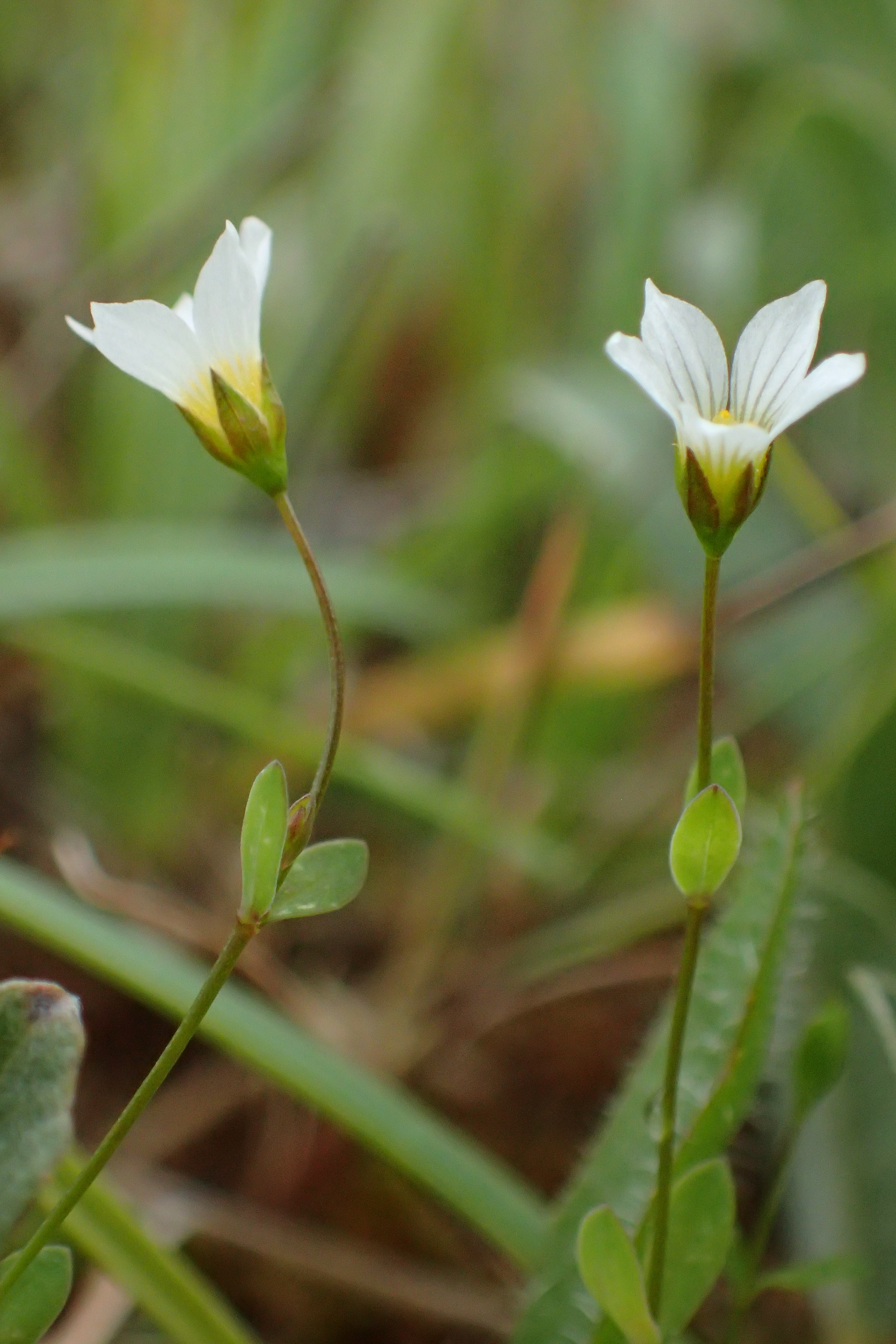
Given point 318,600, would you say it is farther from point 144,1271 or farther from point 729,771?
point 144,1271

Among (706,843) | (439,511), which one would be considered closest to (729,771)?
(706,843)

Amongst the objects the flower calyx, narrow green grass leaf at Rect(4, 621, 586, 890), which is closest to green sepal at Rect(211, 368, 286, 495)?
the flower calyx

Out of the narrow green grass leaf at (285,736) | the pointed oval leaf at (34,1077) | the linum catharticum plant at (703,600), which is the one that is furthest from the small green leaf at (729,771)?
the narrow green grass leaf at (285,736)

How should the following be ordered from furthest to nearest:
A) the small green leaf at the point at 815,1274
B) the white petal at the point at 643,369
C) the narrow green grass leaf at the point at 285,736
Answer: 1. the narrow green grass leaf at the point at 285,736
2. the small green leaf at the point at 815,1274
3. the white petal at the point at 643,369

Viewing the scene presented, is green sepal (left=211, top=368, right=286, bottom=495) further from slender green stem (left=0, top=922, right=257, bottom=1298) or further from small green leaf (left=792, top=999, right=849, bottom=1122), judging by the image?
small green leaf (left=792, top=999, right=849, bottom=1122)

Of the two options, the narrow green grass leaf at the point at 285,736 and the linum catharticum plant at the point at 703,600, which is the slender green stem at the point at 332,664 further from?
the narrow green grass leaf at the point at 285,736

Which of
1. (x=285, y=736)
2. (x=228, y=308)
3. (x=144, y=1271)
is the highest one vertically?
(x=228, y=308)
